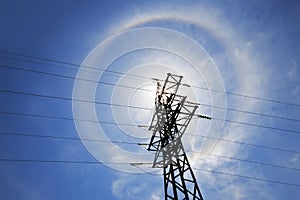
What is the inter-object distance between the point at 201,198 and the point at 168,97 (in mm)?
6341

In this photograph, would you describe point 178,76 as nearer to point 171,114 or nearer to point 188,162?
point 171,114

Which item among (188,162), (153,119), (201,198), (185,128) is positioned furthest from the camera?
(153,119)

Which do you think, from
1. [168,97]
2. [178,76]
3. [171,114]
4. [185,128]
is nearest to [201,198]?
[185,128]

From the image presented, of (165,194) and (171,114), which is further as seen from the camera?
(171,114)

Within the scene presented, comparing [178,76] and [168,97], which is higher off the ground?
[178,76]

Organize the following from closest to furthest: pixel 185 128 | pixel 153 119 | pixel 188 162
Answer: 1. pixel 188 162
2. pixel 185 128
3. pixel 153 119

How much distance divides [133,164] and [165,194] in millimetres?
3203

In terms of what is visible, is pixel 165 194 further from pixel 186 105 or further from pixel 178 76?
pixel 178 76

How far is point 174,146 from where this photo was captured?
15609 millimetres

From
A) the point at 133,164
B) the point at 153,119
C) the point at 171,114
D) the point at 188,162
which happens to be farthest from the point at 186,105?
the point at 133,164

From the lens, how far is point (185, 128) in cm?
1645

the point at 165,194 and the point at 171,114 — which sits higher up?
the point at 171,114

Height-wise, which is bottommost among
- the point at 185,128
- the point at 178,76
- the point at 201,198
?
the point at 201,198

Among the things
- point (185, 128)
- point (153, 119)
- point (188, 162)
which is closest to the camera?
point (188, 162)
